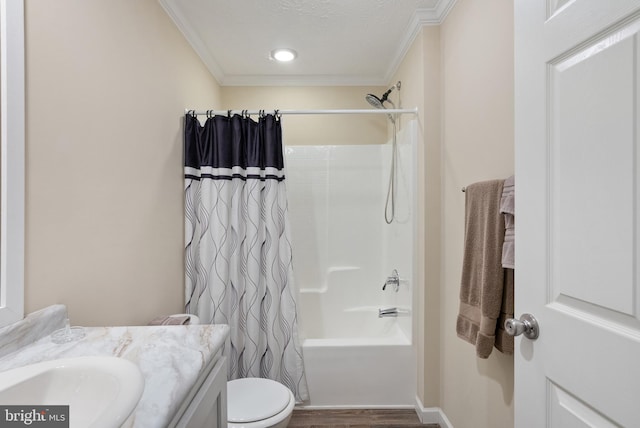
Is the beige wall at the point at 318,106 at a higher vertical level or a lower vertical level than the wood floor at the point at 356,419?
higher

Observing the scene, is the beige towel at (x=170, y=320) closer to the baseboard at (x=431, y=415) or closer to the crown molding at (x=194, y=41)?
the baseboard at (x=431, y=415)

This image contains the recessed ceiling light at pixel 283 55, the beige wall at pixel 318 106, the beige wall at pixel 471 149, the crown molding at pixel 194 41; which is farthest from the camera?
the beige wall at pixel 318 106

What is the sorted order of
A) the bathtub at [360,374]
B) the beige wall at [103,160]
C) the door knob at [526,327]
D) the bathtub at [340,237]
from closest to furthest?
1. the door knob at [526,327]
2. the beige wall at [103,160]
3. the bathtub at [360,374]
4. the bathtub at [340,237]

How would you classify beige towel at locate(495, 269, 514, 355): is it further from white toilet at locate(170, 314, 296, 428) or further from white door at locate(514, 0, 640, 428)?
A: white toilet at locate(170, 314, 296, 428)

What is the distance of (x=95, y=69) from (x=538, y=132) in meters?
1.46

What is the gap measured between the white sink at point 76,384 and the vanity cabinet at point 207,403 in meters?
0.13

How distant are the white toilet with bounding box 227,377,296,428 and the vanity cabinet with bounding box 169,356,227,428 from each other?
1.42 ft

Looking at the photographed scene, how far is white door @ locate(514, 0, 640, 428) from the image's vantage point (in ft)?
1.98

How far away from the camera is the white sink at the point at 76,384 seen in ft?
2.02

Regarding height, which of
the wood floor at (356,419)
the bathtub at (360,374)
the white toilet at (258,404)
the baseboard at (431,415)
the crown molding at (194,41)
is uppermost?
the crown molding at (194,41)

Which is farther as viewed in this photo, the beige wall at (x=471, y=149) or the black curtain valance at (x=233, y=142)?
the black curtain valance at (x=233, y=142)

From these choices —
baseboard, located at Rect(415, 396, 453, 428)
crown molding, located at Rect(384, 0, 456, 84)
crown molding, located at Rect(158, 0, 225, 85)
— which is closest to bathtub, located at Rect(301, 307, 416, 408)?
baseboard, located at Rect(415, 396, 453, 428)

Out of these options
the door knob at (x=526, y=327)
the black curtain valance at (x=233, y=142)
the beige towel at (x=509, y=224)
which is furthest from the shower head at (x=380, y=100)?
the door knob at (x=526, y=327)

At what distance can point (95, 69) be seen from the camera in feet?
3.84
